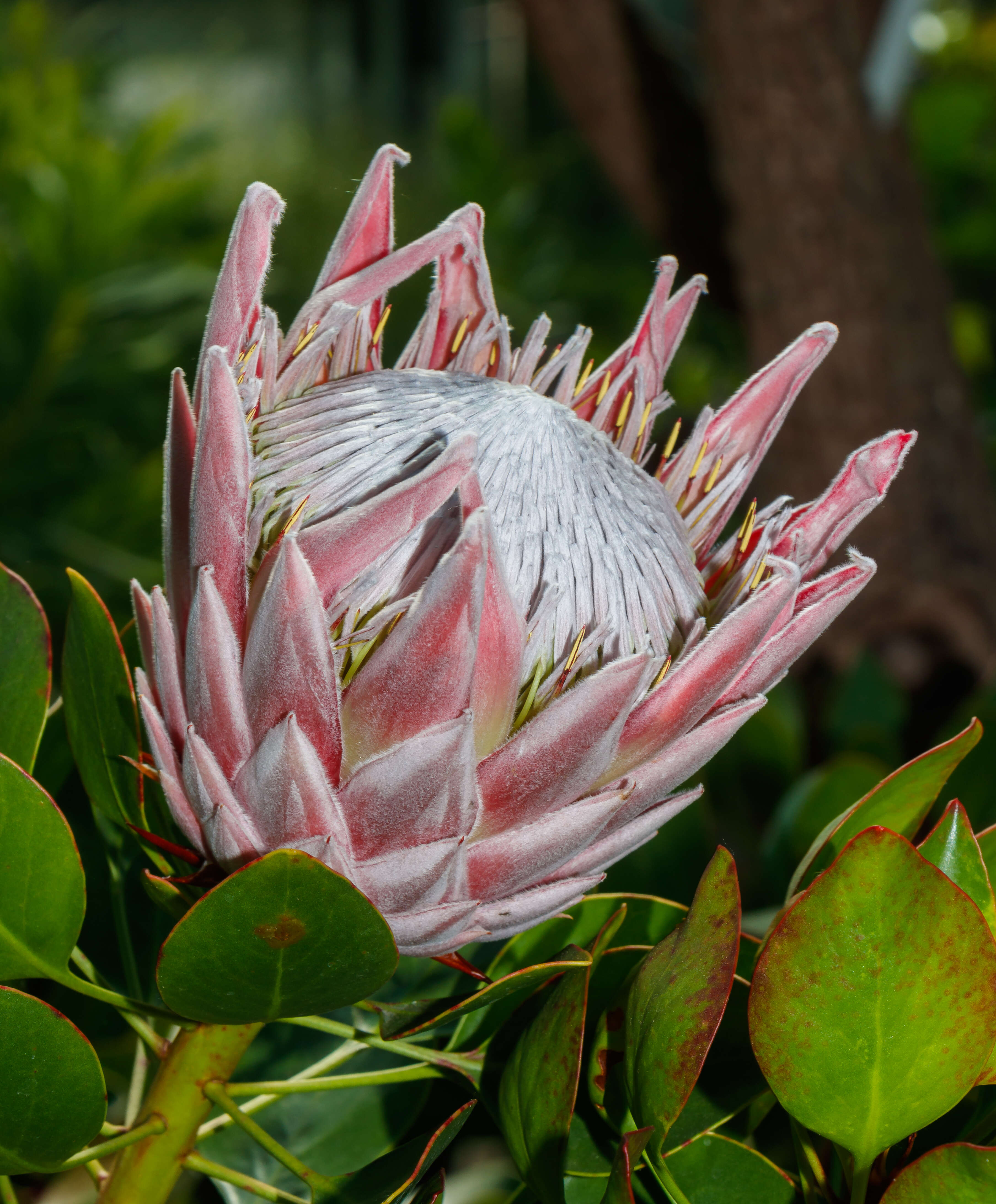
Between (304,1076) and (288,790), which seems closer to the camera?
(288,790)

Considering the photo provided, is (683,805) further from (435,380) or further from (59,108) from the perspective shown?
(59,108)

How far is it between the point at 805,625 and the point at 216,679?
28 centimetres

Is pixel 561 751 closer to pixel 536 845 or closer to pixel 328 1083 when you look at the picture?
pixel 536 845

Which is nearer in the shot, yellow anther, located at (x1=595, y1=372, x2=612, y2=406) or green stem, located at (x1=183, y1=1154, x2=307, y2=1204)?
green stem, located at (x1=183, y1=1154, x2=307, y2=1204)

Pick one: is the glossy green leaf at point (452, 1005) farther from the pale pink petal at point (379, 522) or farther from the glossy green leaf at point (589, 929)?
the pale pink petal at point (379, 522)

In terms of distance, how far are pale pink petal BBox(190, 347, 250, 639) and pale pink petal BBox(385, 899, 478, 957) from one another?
0.50 ft

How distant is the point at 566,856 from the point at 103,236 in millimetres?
1978

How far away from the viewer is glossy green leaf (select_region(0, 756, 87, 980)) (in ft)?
1.65

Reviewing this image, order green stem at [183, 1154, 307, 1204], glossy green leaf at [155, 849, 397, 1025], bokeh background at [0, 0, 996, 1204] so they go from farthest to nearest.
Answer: bokeh background at [0, 0, 996, 1204]
green stem at [183, 1154, 307, 1204]
glossy green leaf at [155, 849, 397, 1025]

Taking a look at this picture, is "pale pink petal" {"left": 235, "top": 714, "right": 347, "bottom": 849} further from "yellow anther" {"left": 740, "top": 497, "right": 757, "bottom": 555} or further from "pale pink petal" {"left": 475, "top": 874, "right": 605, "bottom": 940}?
"yellow anther" {"left": 740, "top": 497, "right": 757, "bottom": 555}

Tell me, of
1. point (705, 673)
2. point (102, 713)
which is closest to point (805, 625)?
point (705, 673)

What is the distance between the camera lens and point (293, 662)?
46 cm

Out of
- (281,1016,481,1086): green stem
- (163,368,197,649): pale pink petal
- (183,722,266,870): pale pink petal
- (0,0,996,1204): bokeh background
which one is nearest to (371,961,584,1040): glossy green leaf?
(281,1016,481,1086): green stem

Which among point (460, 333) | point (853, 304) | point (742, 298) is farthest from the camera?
point (742, 298)
